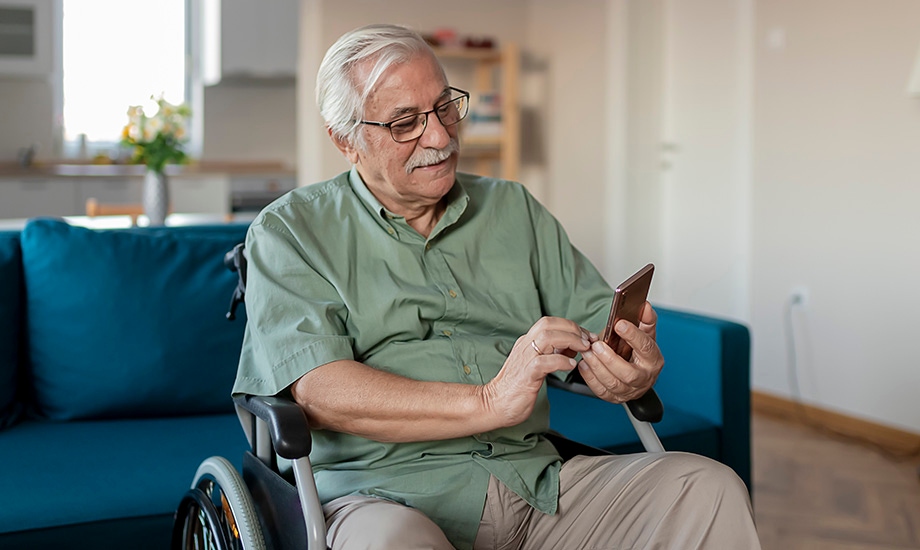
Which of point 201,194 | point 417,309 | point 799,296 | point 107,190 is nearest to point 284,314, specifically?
point 417,309

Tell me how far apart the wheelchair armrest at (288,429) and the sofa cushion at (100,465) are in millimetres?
610

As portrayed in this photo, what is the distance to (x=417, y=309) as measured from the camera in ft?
5.15

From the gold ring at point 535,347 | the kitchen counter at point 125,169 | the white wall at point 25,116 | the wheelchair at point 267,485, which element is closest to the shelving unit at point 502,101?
the kitchen counter at point 125,169

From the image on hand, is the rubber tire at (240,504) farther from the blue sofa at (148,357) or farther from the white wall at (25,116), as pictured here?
the white wall at (25,116)

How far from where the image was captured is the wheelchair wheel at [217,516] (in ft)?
4.47

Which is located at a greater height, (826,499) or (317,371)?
(317,371)

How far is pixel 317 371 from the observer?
4.66ft

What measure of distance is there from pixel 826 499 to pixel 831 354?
980 mm

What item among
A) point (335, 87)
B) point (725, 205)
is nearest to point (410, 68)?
point (335, 87)

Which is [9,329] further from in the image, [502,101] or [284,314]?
[502,101]

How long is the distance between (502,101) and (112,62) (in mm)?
3110

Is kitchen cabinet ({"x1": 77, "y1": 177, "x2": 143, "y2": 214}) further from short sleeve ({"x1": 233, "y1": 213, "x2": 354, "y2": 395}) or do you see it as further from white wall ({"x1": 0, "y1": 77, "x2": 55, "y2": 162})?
short sleeve ({"x1": 233, "y1": 213, "x2": 354, "y2": 395})

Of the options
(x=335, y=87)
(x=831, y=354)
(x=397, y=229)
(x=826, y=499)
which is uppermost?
(x=335, y=87)

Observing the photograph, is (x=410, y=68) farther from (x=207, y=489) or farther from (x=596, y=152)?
(x=596, y=152)
